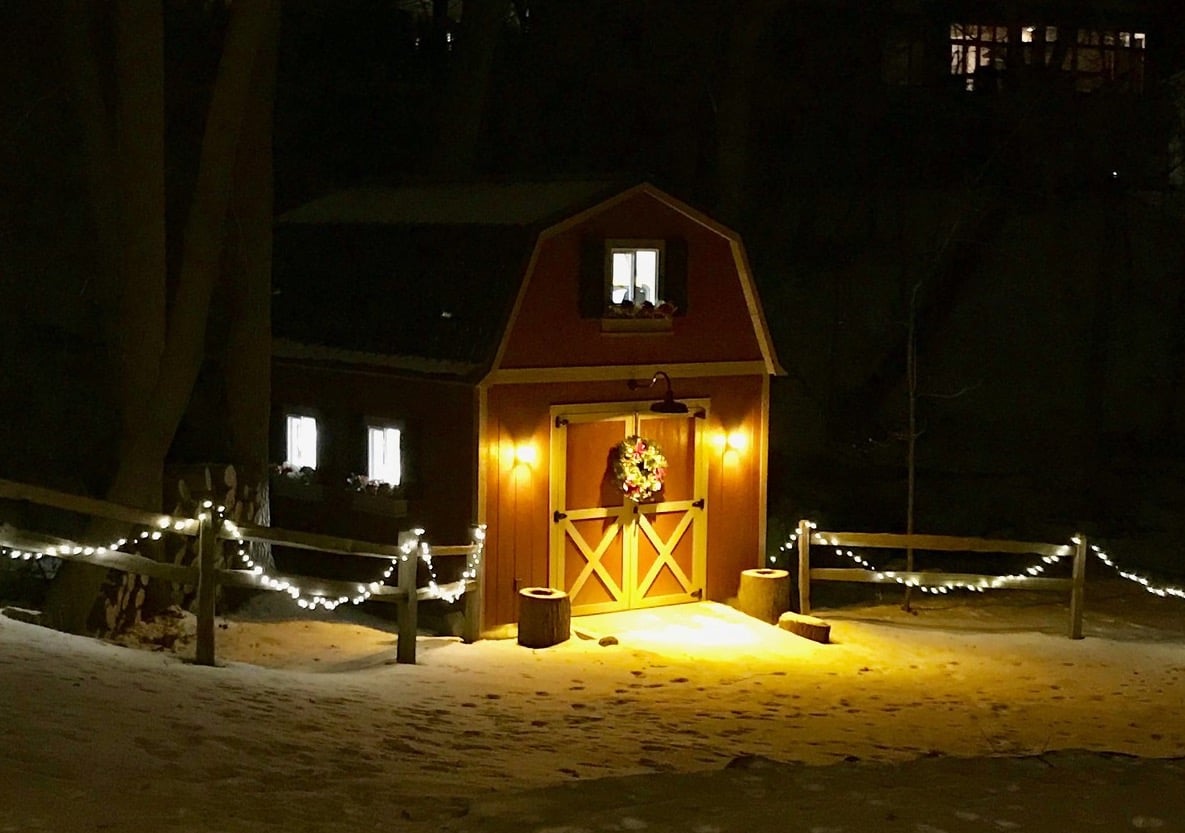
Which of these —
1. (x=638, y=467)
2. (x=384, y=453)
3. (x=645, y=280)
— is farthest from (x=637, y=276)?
(x=384, y=453)

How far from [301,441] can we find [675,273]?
15.8ft

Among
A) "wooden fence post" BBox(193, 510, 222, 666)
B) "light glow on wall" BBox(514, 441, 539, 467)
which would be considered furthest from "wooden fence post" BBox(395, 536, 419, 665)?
"light glow on wall" BBox(514, 441, 539, 467)

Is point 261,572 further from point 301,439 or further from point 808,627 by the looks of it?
point 808,627

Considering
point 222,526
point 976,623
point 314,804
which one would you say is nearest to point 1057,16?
point 976,623

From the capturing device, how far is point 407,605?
12992mm

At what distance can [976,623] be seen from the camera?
57.4ft

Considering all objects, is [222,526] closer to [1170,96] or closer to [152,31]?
[152,31]

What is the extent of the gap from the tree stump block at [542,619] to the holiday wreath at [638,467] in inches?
61.4

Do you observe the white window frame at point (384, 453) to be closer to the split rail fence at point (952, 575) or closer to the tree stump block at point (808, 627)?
the tree stump block at point (808, 627)

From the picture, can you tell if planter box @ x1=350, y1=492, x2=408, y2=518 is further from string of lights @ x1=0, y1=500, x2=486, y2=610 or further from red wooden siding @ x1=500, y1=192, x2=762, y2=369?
red wooden siding @ x1=500, y1=192, x2=762, y2=369

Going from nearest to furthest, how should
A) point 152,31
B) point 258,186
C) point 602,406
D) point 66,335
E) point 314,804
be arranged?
point 314,804 < point 152,31 < point 602,406 < point 258,186 < point 66,335

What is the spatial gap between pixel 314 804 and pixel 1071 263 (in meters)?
35.1

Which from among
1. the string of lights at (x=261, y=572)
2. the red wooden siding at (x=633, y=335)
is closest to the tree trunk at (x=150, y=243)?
the string of lights at (x=261, y=572)

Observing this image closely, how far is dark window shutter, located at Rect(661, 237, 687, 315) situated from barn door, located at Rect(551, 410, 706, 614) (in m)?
1.23
